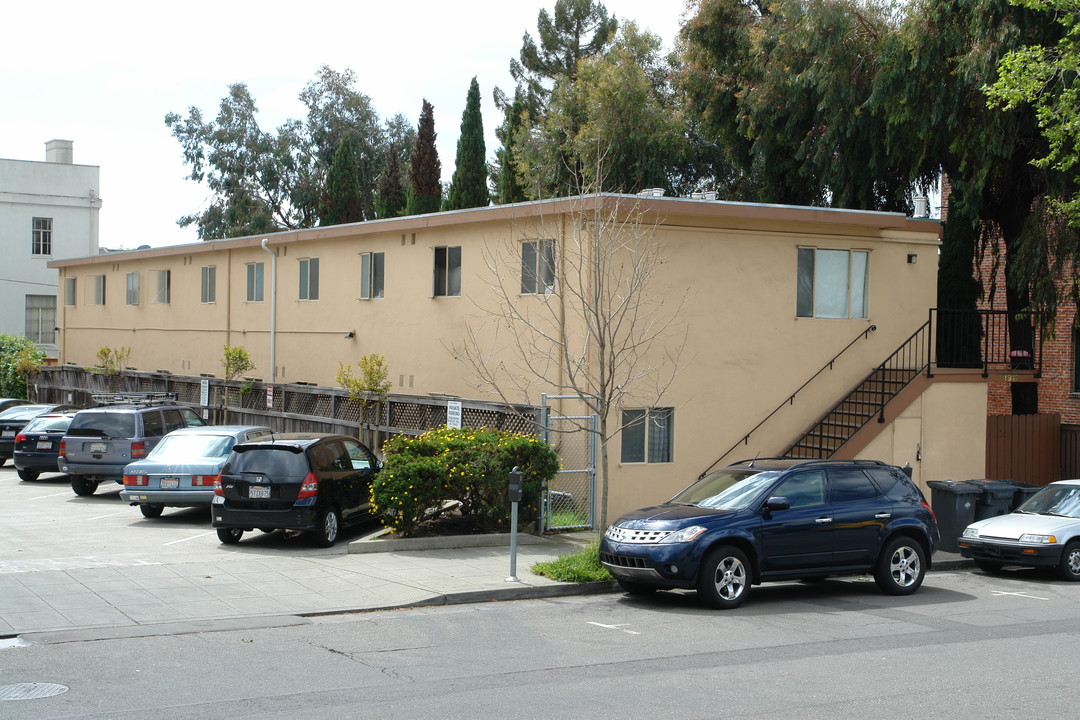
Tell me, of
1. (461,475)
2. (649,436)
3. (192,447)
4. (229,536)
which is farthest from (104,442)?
(649,436)

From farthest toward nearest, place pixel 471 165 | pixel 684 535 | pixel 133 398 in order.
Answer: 1. pixel 471 165
2. pixel 133 398
3. pixel 684 535

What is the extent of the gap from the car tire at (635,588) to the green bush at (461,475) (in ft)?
10.4

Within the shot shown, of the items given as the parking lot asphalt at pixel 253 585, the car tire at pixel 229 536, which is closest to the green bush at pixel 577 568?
the parking lot asphalt at pixel 253 585

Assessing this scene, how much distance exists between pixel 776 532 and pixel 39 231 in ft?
162

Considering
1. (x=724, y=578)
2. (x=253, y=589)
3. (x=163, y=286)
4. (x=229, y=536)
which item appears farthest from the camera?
(x=163, y=286)

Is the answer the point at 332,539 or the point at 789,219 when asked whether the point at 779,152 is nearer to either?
the point at 789,219

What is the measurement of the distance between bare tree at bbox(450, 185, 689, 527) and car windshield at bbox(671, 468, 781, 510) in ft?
11.2

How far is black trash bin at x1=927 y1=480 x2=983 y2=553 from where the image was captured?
56.0 ft

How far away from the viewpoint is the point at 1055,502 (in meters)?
16.1

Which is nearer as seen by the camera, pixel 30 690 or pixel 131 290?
pixel 30 690

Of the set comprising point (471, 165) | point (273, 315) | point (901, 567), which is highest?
point (471, 165)

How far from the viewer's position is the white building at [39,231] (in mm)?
52188

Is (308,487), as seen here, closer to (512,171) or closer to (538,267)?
(538,267)

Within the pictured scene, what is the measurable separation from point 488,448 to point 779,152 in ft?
51.3
